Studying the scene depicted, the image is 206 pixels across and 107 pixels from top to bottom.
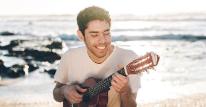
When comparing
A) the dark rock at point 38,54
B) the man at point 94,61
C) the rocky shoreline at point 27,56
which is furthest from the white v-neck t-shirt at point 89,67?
the dark rock at point 38,54

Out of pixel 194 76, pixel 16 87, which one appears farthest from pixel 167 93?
pixel 16 87

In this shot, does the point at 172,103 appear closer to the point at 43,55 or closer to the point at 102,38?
the point at 102,38

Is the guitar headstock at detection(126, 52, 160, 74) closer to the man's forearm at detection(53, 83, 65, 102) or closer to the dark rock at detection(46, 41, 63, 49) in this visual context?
the man's forearm at detection(53, 83, 65, 102)

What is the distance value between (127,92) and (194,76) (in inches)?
362

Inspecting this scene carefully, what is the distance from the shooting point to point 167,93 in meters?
10.4

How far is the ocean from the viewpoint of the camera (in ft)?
35.2

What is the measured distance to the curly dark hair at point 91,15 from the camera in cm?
371

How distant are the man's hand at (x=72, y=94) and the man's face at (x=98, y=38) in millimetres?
289

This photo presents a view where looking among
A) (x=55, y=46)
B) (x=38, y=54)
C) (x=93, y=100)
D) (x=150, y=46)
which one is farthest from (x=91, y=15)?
(x=150, y=46)

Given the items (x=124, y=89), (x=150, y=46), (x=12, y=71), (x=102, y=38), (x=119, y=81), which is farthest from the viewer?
(x=150, y=46)

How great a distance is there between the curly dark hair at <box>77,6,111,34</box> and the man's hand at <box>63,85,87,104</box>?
0.44 metres

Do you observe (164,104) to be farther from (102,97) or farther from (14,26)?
(14,26)

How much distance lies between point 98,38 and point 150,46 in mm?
19173

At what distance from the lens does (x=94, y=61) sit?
12.7 ft
